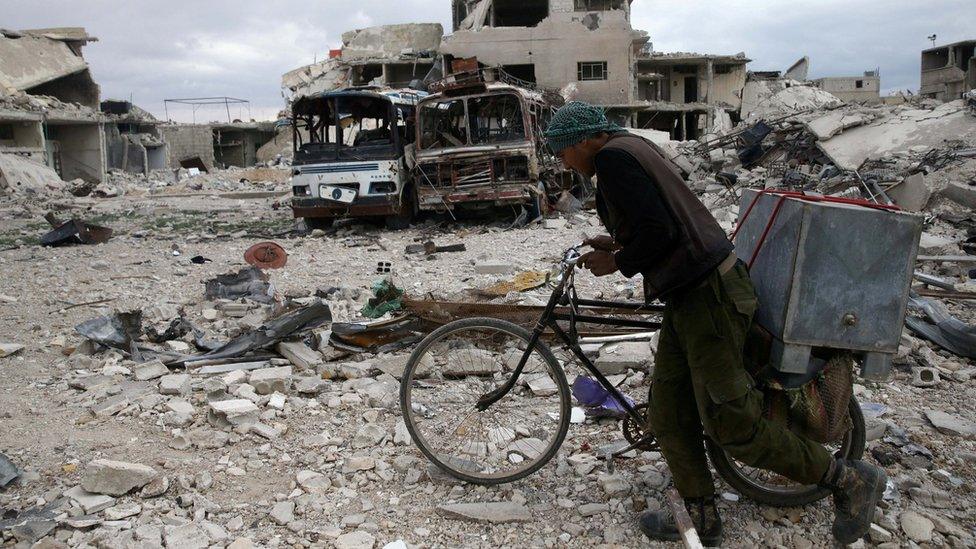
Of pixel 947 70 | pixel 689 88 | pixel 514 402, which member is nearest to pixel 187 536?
pixel 514 402

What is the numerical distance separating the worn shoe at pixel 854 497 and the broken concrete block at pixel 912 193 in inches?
396

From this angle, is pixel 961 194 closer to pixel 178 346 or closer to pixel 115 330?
pixel 178 346

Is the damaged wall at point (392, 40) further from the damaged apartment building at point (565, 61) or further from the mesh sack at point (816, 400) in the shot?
the mesh sack at point (816, 400)

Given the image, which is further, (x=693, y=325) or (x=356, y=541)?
(x=356, y=541)

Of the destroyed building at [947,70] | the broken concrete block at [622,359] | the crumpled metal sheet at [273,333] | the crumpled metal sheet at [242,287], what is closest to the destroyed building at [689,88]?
the destroyed building at [947,70]

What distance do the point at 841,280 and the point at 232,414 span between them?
2957mm

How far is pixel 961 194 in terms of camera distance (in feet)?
34.7

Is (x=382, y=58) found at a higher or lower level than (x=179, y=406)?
higher

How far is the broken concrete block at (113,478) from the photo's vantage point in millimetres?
2898

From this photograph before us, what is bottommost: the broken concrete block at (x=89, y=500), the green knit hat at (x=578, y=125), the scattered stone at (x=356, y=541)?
the scattered stone at (x=356, y=541)

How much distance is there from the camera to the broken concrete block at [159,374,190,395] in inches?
161

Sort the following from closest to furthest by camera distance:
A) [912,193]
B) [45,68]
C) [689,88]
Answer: [912,193], [45,68], [689,88]

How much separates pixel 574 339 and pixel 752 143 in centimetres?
1573

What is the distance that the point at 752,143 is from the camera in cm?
1695
